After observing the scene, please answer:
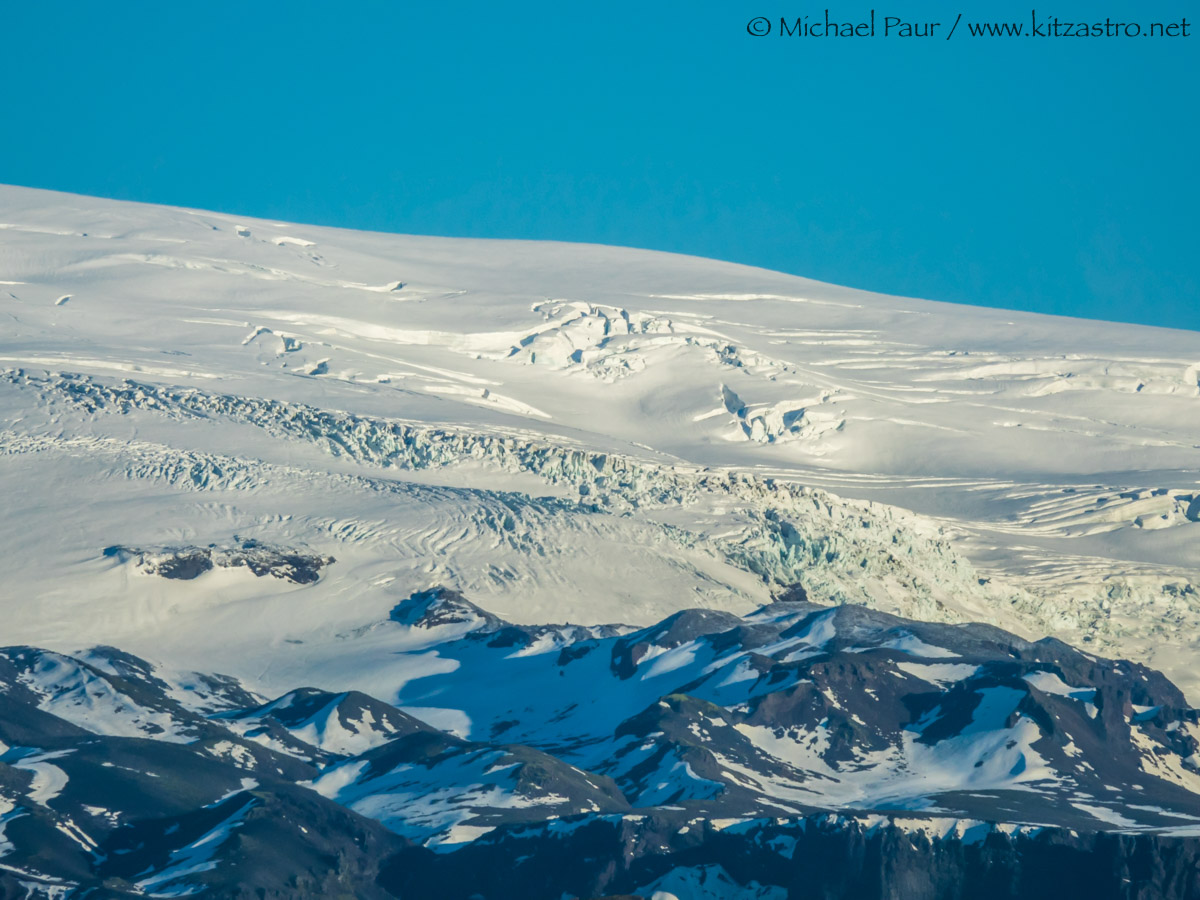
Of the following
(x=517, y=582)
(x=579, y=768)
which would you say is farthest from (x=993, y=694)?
(x=517, y=582)

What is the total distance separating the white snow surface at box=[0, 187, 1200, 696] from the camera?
395 feet

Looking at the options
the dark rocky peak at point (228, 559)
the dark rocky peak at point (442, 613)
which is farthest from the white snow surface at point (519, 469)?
the dark rocky peak at point (442, 613)

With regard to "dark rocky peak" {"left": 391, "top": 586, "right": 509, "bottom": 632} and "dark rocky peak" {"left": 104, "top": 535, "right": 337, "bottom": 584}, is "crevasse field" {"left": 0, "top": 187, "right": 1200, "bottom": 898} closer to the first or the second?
"dark rocky peak" {"left": 104, "top": 535, "right": 337, "bottom": 584}

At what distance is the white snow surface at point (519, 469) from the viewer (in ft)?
395

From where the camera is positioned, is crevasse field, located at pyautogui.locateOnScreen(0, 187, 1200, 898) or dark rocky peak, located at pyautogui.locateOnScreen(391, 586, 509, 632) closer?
crevasse field, located at pyautogui.locateOnScreen(0, 187, 1200, 898)

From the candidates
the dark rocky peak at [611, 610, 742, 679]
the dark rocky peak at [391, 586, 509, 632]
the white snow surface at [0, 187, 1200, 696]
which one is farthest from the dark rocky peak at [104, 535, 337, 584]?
the dark rocky peak at [611, 610, 742, 679]

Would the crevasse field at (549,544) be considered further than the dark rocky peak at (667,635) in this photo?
No

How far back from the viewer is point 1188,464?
173 m

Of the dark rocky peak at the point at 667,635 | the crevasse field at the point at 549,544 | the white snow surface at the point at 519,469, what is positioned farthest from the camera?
the white snow surface at the point at 519,469

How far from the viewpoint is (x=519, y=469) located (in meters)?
139

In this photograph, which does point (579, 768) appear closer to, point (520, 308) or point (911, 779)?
point (911, 779)

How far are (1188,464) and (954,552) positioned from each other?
3888 centimetres

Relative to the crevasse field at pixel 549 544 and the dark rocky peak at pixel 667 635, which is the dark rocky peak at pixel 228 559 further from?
the dark rocky peak at pixel 667 635

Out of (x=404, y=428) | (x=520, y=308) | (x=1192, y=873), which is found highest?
(x=520, y=308)
